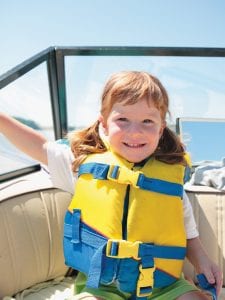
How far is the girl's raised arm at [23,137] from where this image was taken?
1.54 m

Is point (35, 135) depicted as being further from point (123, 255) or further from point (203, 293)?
point (203, 293)

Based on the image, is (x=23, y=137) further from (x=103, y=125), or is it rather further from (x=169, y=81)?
(x=169, y=81)

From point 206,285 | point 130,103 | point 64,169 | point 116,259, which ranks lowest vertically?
point 206,285

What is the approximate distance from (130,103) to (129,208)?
0.36 metres

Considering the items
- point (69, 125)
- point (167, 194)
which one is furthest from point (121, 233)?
point (69, 125)

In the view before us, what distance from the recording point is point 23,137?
61.4 inches

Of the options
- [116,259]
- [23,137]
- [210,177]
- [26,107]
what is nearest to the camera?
[116,259]

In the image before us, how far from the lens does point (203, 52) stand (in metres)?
2.47

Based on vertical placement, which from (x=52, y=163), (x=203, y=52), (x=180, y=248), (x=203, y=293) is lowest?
(x=203, y=293)

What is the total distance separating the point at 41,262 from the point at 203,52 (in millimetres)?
1507

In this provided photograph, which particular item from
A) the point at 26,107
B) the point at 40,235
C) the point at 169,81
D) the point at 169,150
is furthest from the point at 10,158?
the point at 169,81

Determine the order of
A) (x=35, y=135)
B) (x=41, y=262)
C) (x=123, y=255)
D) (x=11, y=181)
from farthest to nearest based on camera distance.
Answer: (x=11, y=181), (x=41, y=262), (x=35, y=135), (x=123, y=255)

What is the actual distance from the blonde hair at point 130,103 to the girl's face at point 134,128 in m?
0.02

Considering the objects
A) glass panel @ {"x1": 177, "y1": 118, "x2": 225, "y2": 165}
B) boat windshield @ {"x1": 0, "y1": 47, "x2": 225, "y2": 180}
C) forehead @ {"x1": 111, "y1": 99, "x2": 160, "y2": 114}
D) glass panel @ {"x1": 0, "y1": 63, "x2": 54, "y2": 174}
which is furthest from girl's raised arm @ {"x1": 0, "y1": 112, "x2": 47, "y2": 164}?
glass panel @ {"x1": 177, "y1": 118, "x2": 225, "y2": 165}
